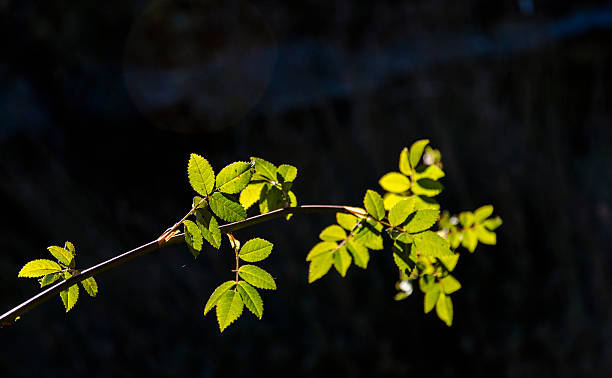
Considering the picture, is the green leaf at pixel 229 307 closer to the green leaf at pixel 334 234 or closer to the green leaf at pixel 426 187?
the green leaf at pixel 334 234

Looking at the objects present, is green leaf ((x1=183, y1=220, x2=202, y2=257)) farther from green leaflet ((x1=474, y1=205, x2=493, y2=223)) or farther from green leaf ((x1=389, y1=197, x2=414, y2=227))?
green leaflet ((x1=474, y1=205, x2=493, y2=223))

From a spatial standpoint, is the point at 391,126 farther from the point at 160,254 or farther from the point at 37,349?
the point at 37,349

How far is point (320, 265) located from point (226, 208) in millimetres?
102

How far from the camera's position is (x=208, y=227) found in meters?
0.39

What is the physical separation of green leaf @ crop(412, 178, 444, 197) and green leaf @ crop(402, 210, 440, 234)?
106mm

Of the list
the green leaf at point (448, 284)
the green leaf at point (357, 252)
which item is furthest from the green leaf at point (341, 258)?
the green leaf at point (448, 284)

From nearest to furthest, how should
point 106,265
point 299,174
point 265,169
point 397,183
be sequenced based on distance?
point 106,265 < point 265,169 < point 397,183 < point 299,174

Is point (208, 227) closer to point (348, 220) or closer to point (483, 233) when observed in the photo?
point (348, 220)

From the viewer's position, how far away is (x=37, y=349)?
7.79ft

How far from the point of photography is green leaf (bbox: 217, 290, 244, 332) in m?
0.41

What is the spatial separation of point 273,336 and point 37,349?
Result: 40.9 inches

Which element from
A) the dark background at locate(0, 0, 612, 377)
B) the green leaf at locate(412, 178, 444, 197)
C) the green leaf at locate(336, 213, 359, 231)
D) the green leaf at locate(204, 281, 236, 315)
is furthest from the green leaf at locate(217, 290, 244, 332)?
the dark background at locate(0, 0, 612, 377)

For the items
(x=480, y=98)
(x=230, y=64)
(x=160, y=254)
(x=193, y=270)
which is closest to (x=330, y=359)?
(x=193, y=270)

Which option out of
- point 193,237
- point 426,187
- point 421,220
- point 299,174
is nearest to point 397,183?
point 426,187
